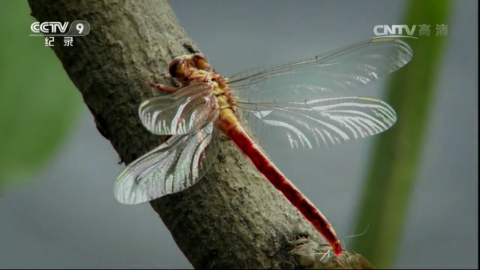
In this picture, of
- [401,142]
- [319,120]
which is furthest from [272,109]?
[401,142]

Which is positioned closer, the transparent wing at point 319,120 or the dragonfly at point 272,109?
the dragonfly at point 272,109

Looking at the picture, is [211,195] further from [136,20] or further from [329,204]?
[329,204]

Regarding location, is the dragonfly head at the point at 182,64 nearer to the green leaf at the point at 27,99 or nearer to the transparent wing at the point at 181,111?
the transparent wing at the point at 181,111

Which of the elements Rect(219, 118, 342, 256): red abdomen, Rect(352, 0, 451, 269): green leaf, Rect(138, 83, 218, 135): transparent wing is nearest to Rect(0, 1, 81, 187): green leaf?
Rect(138, 83, 218, 135): transparent wing

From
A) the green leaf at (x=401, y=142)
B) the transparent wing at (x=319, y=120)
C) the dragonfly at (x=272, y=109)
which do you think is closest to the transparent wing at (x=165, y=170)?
the dragonfly at (x=272, y=109)

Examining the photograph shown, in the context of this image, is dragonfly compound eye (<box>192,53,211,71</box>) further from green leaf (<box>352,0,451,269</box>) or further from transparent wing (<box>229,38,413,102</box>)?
green leaf (<box>352,0,451,269</box>)

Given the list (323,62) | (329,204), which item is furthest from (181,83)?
(329,204)

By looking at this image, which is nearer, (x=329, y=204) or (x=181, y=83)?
(x=181, y=83)
